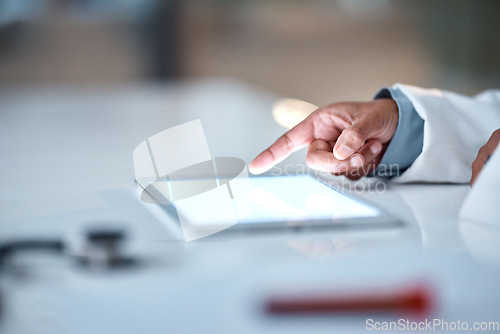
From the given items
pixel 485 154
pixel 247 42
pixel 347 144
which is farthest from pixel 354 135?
pixel 247 42

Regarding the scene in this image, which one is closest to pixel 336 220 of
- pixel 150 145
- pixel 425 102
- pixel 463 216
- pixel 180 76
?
pixel 463 216

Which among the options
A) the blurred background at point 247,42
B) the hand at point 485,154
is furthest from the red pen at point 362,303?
the blurred background at point 247,42

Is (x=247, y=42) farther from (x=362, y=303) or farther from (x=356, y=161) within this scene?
(x=362, y=303)

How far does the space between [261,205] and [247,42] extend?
129 inches

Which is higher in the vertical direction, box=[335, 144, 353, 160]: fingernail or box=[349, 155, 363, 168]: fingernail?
box=[335, 144, 353, 160]: fingernail

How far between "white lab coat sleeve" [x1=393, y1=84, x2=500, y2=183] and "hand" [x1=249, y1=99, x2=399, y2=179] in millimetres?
38

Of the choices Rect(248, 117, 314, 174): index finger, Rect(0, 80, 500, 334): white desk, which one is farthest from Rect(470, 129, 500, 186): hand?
Rect(248, 117, 314, 174): index finger

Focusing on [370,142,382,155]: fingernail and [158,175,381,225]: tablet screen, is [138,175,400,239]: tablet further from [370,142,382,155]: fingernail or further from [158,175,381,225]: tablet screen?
[370,142,382,155]: fingernail

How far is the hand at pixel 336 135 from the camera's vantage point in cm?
54

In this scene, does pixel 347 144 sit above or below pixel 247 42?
below

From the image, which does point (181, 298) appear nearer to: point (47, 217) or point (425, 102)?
point (47, 217)

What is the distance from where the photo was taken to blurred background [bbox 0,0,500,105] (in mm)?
3287

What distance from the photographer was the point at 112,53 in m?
3.38

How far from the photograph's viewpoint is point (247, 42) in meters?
3.54
